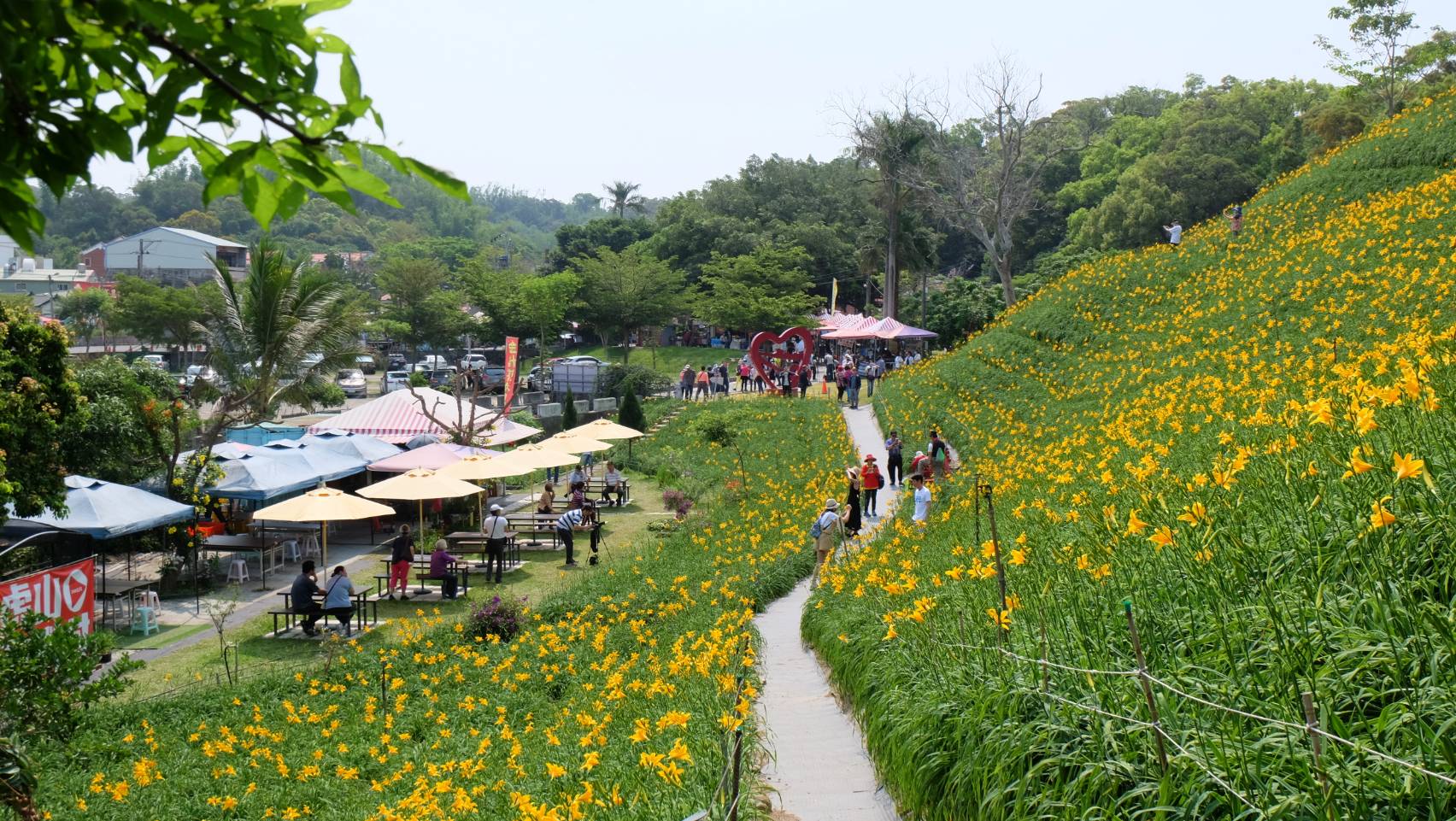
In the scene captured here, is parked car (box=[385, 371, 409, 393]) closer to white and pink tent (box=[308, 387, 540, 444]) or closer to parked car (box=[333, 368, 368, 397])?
parked car (box=[333, 368, 368, 397])

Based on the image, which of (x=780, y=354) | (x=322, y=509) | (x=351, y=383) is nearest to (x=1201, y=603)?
(x=322, y=509)

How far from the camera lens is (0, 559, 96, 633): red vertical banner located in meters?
9.80

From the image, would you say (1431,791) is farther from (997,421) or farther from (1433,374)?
(997,421)

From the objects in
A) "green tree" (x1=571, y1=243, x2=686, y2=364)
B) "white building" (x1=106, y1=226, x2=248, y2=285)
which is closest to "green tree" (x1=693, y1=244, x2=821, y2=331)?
"green tree" (x1=571, y1=243, x2=686, y2=364)

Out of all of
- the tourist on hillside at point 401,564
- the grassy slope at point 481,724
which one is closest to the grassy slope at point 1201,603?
the grassy slope at point 481,724

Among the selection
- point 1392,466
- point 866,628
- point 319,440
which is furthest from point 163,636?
point 1392,466

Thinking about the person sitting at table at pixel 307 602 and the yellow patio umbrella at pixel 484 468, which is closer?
the person sitting at table at pixel 307 602

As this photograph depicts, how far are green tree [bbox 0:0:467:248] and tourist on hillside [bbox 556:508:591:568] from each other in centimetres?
1413

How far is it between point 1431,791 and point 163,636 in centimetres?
1321

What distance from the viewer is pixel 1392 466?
15.6ft

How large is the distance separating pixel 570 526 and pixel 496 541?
5.52 ft

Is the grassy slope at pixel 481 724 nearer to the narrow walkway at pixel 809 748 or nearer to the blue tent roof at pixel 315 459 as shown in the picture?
the narrow walkway at pixel 809 748

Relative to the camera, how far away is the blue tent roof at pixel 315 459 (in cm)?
1764

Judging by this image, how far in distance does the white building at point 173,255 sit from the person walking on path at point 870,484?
82975 millimetres
